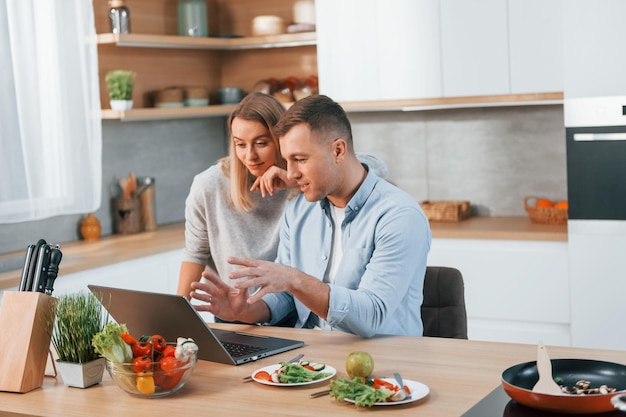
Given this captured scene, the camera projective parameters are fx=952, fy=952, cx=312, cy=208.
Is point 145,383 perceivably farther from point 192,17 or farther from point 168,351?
point 192,17

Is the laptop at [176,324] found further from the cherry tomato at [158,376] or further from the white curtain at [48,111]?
Result: the white curtain at [48,111]

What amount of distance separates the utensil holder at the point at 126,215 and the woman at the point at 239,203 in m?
1.56

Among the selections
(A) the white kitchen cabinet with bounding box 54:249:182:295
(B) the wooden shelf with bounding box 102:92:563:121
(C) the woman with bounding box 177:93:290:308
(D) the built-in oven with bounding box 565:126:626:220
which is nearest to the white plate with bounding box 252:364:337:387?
(C) the woman with bounding box 177:93:290:308

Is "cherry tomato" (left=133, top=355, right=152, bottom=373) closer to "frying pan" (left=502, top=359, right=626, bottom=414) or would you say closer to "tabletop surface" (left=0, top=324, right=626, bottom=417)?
"tabletop surface" (left=0, top=324, right=626, bottom=417)

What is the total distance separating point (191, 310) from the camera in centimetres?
219

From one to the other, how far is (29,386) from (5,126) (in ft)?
6.89

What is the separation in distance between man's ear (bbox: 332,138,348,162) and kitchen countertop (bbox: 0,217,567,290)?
5.47 feet

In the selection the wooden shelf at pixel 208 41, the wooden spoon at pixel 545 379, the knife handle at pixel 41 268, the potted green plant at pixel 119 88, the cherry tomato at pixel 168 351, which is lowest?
the wooden spoon at pixel 545 379

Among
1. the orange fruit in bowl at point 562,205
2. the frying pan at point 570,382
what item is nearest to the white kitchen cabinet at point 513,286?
the orange fruit in bowl at point 562,205

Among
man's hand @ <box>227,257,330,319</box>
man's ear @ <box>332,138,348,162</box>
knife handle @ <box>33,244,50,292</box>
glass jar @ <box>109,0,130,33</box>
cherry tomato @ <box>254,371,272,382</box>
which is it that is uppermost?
glass jar @ <box>109,0,130,33</box>

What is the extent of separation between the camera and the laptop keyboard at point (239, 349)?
2326mm

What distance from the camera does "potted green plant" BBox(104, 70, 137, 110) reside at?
453 centimetres

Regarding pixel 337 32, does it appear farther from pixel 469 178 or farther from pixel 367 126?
pixel 469 178

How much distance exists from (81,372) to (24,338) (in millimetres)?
168
